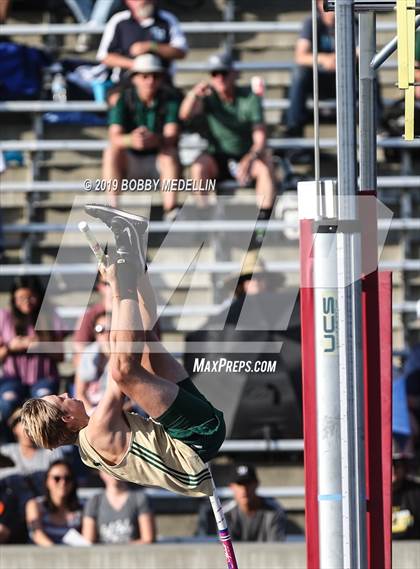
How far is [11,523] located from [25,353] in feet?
3.20

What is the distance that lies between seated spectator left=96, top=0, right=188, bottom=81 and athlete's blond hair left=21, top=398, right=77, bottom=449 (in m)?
4.31

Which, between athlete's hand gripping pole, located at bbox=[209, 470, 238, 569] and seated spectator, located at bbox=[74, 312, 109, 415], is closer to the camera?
athlete's hand gripping pole, located at bbox=[209, 470, 238, 569]

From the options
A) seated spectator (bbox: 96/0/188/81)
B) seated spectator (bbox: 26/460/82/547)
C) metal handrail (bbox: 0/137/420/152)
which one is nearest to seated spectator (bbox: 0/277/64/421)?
seated spectator (bbox: 26/460/82/547)

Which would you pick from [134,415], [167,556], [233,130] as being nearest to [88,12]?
[233,130]

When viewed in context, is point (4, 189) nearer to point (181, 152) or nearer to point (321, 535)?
point (181, 152)

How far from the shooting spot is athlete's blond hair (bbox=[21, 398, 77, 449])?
4766 millimetres

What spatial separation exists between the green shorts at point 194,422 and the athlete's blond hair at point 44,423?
0.37 metres

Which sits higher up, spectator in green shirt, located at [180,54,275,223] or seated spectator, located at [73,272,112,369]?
spectator in green shirt, located at [180,54,275,223]

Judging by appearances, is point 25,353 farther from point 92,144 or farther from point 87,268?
point 92,144

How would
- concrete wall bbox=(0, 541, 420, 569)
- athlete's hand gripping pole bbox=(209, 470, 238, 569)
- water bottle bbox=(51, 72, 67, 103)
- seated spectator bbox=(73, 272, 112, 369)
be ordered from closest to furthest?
athlete's hand gripping pole bbox=(209, 470, 238, 569) < concrete wall bbox=(0, 541, 420, 569) < seated spectator bbox=(73, 272, 112, 369) < water bottle bbox=(51, 72, 67, 103)

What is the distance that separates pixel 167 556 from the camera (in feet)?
22.3

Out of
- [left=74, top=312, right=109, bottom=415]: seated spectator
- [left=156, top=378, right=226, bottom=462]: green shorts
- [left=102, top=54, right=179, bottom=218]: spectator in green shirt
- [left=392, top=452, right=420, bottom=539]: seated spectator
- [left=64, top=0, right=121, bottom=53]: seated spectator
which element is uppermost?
[left=64, top=0, right=121, bottom=53]: seated spectator

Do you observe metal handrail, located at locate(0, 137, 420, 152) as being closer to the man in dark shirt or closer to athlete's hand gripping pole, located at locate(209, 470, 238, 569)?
the man in dark shirt

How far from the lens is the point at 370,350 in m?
4.55
